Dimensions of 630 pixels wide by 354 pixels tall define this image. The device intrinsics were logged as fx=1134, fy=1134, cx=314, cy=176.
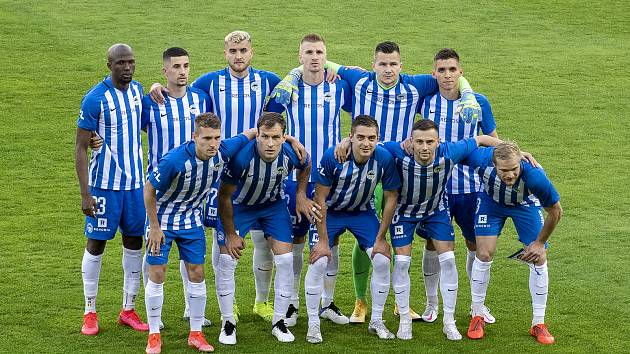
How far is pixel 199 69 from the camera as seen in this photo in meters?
16.4

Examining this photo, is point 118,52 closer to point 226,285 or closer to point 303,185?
point 303,185

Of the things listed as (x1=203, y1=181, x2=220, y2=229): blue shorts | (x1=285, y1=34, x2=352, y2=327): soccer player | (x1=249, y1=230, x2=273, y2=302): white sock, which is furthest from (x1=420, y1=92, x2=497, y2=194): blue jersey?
(x1=203, y1=181, x2=220, y2=229): blue shorts

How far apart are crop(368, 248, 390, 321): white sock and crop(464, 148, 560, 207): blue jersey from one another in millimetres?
904

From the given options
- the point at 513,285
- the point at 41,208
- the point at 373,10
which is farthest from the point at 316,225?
the point at 373,10

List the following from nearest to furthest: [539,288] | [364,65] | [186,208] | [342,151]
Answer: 1. [186,208]
2. [342,151]
3. [539,288]
4. [364,65]

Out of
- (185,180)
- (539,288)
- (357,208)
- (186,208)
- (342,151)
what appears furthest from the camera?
(357,208)

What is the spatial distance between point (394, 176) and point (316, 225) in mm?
655

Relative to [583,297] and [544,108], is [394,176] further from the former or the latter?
[544,108]

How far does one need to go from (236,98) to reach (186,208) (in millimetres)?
1207

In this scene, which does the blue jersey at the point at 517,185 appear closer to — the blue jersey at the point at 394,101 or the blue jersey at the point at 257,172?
the blue jersey at the point at 394,101

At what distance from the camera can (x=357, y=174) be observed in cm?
795

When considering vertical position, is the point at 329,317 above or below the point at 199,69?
below

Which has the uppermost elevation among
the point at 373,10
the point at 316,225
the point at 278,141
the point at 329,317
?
the point at 373,10

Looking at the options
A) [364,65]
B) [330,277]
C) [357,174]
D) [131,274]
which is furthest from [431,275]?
[364,65]
